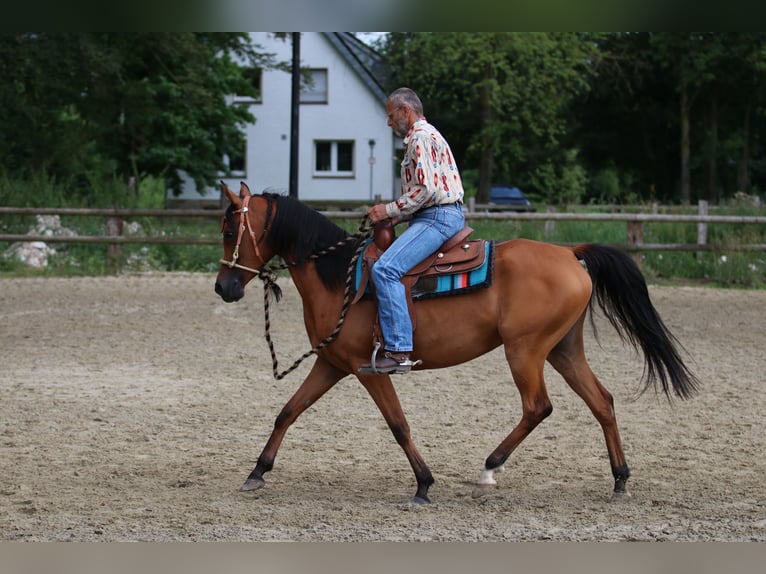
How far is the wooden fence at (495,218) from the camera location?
16.4 m

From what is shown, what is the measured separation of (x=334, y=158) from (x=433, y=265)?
36.8 meters

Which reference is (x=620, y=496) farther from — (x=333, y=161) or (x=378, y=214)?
(x=333, y=161)

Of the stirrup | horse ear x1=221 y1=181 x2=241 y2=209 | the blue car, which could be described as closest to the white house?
the blue car

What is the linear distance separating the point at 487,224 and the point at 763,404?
1063 cm

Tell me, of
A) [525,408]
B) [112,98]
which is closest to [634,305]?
[525,408]

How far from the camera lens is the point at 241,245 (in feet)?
18.6

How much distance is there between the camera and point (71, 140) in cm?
2398

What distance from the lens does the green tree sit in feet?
65.3

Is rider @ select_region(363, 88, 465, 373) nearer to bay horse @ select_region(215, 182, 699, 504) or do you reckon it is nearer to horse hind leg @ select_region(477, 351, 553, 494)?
bay horse @ select_region(215, 182, 699, 504)

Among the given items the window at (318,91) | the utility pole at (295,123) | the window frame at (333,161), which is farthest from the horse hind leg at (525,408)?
the window at (318,91)

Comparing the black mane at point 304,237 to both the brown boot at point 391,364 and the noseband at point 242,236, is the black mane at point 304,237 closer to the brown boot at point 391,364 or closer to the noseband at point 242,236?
the noseband at point 242,236

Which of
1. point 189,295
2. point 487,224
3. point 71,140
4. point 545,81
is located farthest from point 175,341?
point 545,81

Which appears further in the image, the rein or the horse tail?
the horse tail

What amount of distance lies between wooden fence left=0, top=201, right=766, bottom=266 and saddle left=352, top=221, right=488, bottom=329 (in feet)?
35.3
